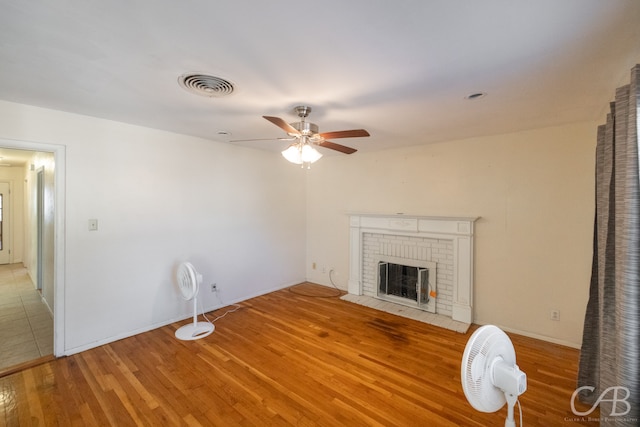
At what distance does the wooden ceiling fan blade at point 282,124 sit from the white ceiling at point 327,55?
0.25 metres

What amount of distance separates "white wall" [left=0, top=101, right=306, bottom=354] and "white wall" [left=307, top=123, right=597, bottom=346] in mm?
2196

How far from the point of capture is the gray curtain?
1.31 m

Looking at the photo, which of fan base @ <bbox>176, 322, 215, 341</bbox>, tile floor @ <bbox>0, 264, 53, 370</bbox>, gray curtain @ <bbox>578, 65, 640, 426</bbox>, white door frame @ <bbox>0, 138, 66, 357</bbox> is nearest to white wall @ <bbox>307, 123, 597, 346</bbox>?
gray curtain @ <bbox>578, 65, 640, 426</bbox>

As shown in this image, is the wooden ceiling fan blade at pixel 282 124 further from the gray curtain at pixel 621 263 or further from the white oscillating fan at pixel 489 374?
the gray curtain at pixel 621 263

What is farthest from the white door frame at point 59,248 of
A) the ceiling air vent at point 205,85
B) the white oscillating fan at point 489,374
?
the white oscillating fan at point 489,374

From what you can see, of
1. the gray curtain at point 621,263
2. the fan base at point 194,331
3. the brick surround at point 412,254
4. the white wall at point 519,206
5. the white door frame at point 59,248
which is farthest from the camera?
the brick surround at point 412,254

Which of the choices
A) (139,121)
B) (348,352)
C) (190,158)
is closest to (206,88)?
(139,121)

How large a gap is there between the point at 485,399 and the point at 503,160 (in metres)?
2.87

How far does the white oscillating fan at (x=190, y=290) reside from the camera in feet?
9.89

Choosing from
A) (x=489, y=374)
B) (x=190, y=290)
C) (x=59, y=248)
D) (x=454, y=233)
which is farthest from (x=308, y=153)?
(x=59, y=248)

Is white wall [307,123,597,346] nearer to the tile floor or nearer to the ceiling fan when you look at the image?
the ceiling fan

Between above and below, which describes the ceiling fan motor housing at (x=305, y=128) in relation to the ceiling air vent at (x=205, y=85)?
below

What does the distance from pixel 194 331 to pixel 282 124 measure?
102 inches

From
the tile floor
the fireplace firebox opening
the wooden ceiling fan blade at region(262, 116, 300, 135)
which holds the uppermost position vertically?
the wooden ceiling fan blade at region(262, 116, 300, 135)
